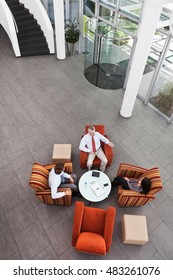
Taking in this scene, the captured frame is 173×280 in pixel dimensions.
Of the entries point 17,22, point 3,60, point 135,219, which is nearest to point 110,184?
point 135,219

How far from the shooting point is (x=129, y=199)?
3881mm

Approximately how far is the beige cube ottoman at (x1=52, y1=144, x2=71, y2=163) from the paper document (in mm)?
986

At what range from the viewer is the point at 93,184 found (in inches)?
159

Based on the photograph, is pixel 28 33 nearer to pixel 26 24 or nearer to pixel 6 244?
pixel 26 24

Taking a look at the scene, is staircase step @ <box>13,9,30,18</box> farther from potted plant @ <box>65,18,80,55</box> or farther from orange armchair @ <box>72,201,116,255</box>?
orange armchair @ <box>72,201,116,255</box>

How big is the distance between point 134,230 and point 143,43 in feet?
12.9

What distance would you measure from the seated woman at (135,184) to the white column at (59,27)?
5797 millimetres

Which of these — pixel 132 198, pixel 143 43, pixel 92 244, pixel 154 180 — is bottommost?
pixel 132 198

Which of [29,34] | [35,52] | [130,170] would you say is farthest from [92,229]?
[29,34]

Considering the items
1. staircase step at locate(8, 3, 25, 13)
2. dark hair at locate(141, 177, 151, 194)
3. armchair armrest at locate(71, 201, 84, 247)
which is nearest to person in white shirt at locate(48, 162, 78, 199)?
armchair armrest at locate(71, 201, 84, 247)

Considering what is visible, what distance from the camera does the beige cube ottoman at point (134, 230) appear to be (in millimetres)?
3611

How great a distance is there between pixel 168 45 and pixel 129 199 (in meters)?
3.93

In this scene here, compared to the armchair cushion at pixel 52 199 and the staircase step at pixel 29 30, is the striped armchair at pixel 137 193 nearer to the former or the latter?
the armchair cushion at pixel 52 199

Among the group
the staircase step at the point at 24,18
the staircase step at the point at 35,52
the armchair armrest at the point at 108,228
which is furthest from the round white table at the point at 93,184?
the staircase step at the point at 24,18
